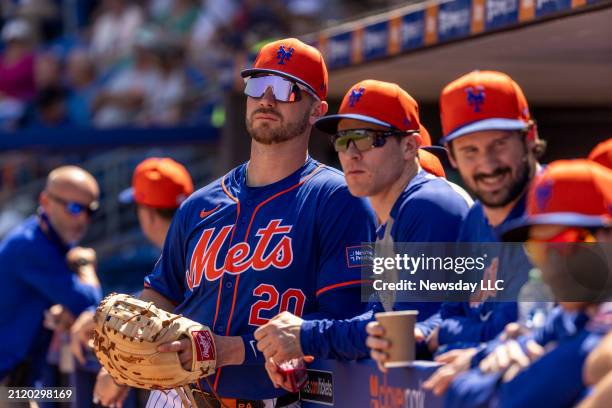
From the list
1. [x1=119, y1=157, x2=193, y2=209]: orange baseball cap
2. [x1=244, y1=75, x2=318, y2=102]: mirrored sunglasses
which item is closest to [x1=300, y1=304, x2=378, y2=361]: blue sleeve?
[x1=244, y1=75, x2=318, y2=102]: mirrored sunglasses

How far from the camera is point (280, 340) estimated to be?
12.0 feet

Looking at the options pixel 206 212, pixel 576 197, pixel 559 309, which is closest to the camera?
pixel 576 197

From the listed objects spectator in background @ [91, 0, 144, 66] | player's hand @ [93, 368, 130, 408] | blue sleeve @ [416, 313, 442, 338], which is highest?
spectator in background @ [91, 0, 144, 66]

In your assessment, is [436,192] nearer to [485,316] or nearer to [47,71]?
[485,316]

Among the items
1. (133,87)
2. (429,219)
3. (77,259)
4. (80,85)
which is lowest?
(77,259)

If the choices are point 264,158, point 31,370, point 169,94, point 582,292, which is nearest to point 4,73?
point 169,94

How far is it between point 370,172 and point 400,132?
0.56 feet

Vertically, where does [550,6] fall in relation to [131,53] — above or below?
below

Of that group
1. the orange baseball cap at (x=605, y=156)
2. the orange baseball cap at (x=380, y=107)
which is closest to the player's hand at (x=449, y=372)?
the orange baseball cap at (x=380, y=107)

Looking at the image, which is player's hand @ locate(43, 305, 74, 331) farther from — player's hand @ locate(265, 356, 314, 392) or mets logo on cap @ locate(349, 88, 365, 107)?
mets logo on cap @ locate(349, 88, 365, 107)

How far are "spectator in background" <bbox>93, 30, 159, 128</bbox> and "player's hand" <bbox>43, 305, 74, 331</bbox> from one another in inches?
231

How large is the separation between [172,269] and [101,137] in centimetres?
588

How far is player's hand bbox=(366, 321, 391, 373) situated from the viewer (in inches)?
127

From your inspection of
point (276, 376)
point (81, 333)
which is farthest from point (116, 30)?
point (276, 376)
